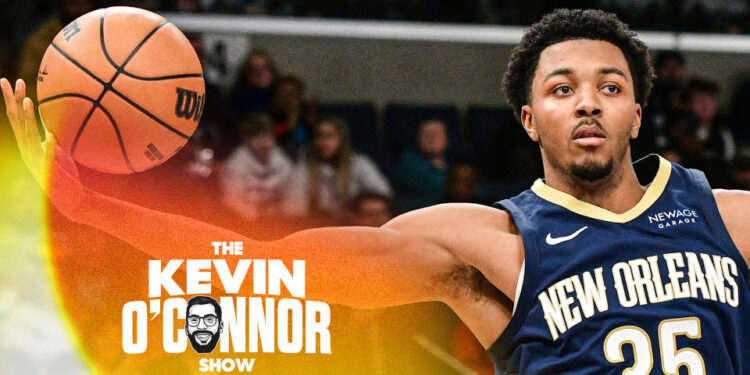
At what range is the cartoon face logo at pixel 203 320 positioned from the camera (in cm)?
400

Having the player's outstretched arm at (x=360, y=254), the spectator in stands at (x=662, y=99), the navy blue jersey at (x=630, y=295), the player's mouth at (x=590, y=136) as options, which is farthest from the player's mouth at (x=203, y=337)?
the spectator in stands at (x=662, y=99)

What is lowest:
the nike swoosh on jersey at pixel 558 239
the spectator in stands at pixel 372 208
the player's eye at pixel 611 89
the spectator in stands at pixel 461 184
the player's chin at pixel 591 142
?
the nike swoosh on jersey at pixel 558 239

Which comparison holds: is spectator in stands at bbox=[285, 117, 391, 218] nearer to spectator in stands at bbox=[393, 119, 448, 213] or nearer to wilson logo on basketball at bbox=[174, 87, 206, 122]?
spectator in stands at bbox=[393, 119, 448, 213]

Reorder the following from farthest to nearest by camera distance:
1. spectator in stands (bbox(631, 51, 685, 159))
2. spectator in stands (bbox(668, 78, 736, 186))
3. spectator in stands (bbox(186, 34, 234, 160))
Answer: spectator in stands (bbox(631, 51, 685, 159)) → spectator in stands (bbox(668, 78, 736, 186)) → spectator in stands (bbox(186, 34, 234, 160))

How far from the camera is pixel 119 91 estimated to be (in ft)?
9.04

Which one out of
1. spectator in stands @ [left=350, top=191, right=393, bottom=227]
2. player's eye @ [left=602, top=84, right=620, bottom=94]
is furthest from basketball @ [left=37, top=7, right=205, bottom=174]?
spectator in stands @ [left=350, top=191, right=393, bottom=227]

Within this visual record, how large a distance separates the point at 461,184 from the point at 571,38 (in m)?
3.13

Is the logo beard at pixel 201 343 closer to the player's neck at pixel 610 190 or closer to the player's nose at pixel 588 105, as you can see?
the player's neck at pixel 610 190

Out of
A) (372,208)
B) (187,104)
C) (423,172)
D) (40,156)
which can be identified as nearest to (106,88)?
(187,104)

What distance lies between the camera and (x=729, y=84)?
796 centimetres

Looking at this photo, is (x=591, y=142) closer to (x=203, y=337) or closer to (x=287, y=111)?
(x=203, y=337)

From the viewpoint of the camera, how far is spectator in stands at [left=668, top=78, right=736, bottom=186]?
630cm

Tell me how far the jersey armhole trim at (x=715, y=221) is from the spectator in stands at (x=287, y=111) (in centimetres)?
357

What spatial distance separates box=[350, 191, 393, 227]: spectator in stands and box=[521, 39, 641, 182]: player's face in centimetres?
255
